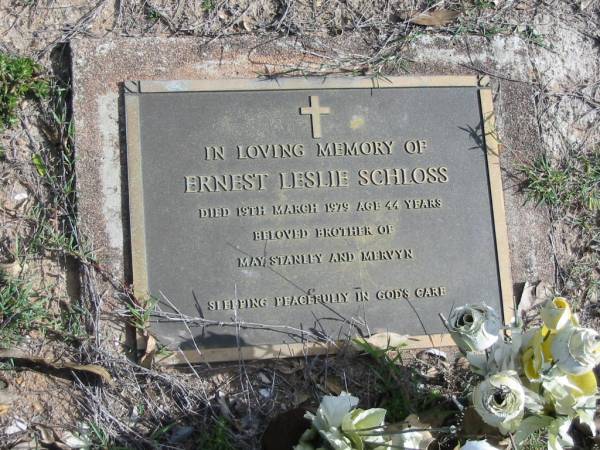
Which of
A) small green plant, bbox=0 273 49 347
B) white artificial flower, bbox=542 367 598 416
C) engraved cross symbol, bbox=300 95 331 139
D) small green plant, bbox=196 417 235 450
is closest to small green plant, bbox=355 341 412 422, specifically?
small green plant, bbox=196 417 235 450

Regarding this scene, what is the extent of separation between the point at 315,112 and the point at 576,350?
1.74 metres

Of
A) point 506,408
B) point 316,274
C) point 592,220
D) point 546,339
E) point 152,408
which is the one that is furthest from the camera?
point 592,220

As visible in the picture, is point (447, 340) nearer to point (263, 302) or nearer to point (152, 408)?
point (263, 302)

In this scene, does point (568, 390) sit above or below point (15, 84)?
below

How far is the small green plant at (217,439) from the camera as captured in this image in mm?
2664

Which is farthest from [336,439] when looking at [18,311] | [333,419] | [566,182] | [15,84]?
[15,84]

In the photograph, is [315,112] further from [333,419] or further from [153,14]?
[333,419]

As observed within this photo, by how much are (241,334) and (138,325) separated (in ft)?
1.58

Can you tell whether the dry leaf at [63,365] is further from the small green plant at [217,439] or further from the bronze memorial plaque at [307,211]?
the small green plant at [217,439]

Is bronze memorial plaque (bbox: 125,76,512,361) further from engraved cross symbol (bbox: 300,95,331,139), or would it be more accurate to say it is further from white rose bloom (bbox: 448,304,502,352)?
white rose bloom (bbox: 448,304,502,352)

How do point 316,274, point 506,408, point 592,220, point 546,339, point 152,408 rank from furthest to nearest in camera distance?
point 592,220
point 316,274
point 152,408
point 546,339
point 506,408

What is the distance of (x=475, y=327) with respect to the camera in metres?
1.95

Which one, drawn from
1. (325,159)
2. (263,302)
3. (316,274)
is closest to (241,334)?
(263,302)

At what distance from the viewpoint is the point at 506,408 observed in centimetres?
181
